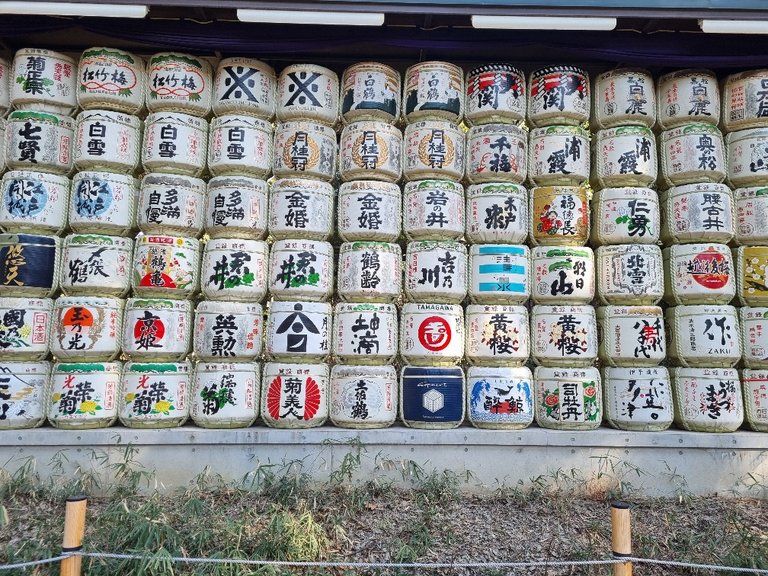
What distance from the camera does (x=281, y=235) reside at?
4.52 m

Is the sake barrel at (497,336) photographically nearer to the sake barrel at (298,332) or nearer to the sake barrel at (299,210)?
the sake barrel at (298,332)

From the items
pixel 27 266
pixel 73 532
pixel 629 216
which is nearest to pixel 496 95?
pixel 629 216

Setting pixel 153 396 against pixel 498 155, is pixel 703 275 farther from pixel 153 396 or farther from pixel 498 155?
pixel 153 396

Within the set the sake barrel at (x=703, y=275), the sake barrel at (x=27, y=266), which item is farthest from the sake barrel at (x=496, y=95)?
the sake barrel at (x=27, y=266)

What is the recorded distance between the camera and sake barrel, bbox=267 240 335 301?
4402 mm

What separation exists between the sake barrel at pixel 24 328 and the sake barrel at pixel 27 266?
0.09 meters

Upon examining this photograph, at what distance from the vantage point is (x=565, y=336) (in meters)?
4.40

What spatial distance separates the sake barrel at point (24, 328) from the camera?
13.7 feet

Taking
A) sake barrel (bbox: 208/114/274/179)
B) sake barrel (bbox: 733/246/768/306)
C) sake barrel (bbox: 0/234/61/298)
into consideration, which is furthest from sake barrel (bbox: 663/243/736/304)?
sake barrel (bbox: 0/234/61/298)

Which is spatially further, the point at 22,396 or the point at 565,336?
the point at 565,336

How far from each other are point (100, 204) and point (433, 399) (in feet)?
10.5

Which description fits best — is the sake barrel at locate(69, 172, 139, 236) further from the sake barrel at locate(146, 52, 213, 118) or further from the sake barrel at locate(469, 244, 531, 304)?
the sake barrel at locate(469, 244, 531, 304)

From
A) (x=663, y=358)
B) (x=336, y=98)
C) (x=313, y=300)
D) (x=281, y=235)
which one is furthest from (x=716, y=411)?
(x=336, y=98)

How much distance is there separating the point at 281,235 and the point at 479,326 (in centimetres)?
187
